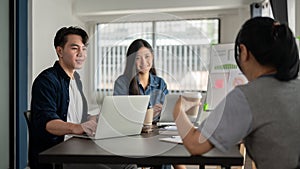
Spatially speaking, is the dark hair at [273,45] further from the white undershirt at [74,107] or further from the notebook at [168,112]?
the white undershirt at [74,107]

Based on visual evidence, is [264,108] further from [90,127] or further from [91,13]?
[91,13]

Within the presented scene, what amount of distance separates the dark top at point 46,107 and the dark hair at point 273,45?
104 centimetres

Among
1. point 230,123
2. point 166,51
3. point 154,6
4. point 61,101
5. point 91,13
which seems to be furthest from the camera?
point 91,13

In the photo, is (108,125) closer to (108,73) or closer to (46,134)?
(108,73)

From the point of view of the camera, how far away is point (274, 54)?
1159mm

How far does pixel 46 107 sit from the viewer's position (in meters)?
1.79

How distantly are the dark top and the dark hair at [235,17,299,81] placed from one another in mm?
1038

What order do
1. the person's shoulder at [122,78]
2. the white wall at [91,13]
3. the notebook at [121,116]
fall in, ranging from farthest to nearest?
the white wall at [91,13] < the person's shoulder at [122,78] < the notebook at [121,116]

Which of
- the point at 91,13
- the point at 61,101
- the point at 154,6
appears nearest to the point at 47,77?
the point at 61,101

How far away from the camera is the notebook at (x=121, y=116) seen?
1570mm

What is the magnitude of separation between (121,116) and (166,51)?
14.4 inches

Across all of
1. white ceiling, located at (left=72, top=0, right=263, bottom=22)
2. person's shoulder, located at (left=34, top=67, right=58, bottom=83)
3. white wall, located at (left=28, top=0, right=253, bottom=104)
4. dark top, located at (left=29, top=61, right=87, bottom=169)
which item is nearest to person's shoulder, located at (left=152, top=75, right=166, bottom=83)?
dark top, located at (left=29, top=61, right=87, bottom=169)

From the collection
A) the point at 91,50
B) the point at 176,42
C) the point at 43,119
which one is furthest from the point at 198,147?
the point at 91,50

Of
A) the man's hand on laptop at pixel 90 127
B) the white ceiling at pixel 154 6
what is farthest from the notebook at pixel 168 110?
the white ceiling at pixel 154 6
